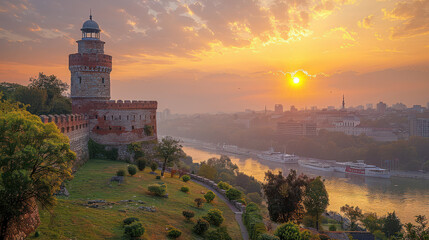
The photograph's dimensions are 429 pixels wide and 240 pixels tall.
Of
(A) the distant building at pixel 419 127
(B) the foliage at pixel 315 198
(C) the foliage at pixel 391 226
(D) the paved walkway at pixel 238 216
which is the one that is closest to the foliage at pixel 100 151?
(D) the paved walkway at pixel 238 216

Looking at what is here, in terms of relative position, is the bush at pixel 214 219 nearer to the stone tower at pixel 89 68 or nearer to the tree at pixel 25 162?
the tree at pixel 25 162

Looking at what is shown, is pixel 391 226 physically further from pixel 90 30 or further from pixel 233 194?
pixel 90 30

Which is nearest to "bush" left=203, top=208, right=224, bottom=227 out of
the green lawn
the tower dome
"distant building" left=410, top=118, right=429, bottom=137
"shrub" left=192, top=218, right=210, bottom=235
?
the green lawn

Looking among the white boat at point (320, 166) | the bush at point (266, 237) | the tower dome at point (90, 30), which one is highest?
the tower dome at point (90, 30)

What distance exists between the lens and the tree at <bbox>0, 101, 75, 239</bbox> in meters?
10.9

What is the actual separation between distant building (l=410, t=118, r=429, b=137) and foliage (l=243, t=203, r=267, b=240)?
420 feet

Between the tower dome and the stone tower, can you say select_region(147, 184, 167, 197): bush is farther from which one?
the tower dome

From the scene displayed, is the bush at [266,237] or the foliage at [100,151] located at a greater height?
the foliage at [100,151]

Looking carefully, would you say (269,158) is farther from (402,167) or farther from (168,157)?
(168,157)

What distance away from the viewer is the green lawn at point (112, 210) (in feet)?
47.8

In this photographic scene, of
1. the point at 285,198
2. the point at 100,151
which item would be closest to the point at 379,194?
the point at 285,198

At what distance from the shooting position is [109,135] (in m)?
38.1

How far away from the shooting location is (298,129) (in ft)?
460

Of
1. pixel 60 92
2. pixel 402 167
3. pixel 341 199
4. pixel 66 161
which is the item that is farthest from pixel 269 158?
pixel 66 161
